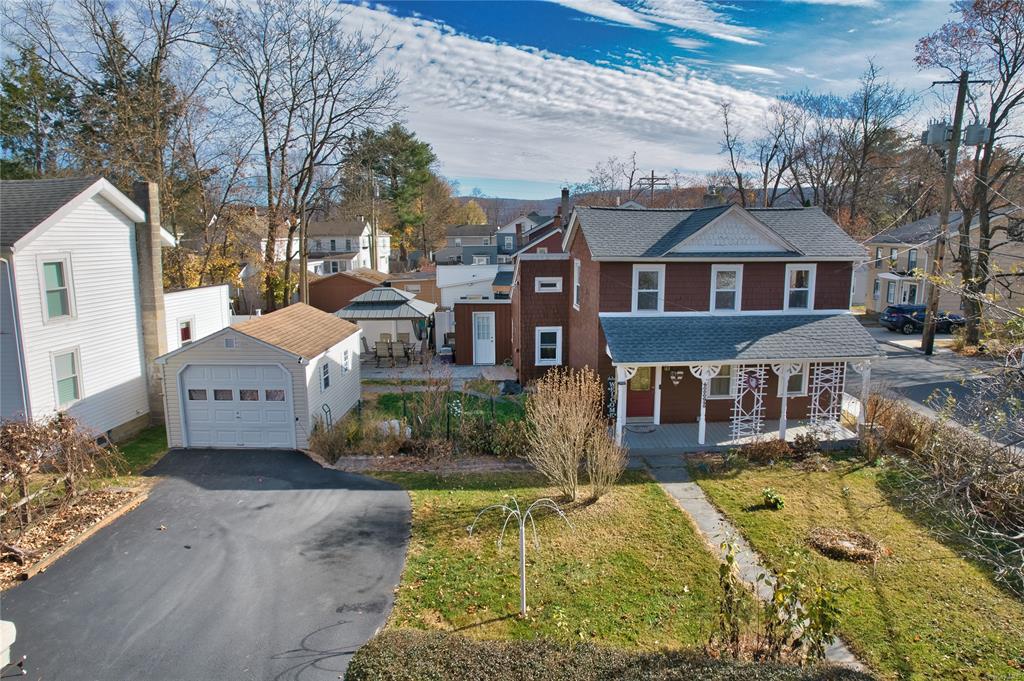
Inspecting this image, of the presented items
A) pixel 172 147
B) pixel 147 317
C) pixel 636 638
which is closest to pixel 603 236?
pixel 636 638

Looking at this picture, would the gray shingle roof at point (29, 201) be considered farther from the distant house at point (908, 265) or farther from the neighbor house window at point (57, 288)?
the distant house at point (908, 265)

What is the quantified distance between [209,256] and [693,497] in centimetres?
2634

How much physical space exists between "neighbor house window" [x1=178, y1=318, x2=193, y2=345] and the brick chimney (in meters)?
1.49

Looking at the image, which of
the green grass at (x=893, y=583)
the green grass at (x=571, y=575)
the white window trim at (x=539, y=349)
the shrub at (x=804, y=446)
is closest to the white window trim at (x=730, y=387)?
the shrub at (x=804, y=446)

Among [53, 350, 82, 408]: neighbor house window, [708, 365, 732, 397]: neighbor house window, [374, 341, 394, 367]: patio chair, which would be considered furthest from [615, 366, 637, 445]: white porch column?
[53, 350, 82, 408]: neighbor house window

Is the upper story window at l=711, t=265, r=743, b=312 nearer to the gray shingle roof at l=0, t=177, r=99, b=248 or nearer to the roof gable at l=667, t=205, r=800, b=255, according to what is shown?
the roof gable at l=667, t=205, r=800, b=255

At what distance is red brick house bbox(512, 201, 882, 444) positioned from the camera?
16.8m

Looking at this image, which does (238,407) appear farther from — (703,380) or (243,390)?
(703,380)

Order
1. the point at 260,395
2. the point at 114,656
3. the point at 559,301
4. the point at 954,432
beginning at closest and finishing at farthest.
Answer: the point at 114,656 → the point at 954,432 → the point at 260,395 → the point at 559,301

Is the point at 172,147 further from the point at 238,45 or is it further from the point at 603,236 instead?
the point at 603,236

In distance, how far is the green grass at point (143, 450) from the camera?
14594 millimetres

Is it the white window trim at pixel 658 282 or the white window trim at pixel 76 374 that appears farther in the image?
the white window trim at pixel 658 282

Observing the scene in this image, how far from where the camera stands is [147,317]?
57.9ft

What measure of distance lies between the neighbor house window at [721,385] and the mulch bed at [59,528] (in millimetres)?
15197
